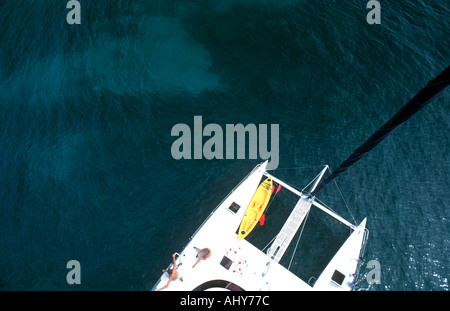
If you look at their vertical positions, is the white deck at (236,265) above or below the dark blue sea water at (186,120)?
below

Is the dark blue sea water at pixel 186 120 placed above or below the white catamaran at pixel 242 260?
above

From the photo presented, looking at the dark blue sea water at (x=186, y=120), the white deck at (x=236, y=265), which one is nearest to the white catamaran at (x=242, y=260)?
the white deck at (x=236, y=265)

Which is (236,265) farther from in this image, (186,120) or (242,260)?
(186,120)

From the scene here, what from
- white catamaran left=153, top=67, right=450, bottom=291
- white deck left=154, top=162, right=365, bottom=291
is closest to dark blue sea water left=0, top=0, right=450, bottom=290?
white catamaran left=153, top=67, right=450, bottom=291

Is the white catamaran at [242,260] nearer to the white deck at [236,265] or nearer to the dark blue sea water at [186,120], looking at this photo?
the white deck at [236,265]

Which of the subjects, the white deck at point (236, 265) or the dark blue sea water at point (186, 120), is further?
the dark blue sea water at point (186, 120)

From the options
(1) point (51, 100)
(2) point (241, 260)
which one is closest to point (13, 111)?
(1) point (51, 100)

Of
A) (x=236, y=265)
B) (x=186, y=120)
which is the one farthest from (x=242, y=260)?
(x=186, y=120)

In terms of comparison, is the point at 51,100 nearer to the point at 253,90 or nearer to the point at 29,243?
the point at 29,243
